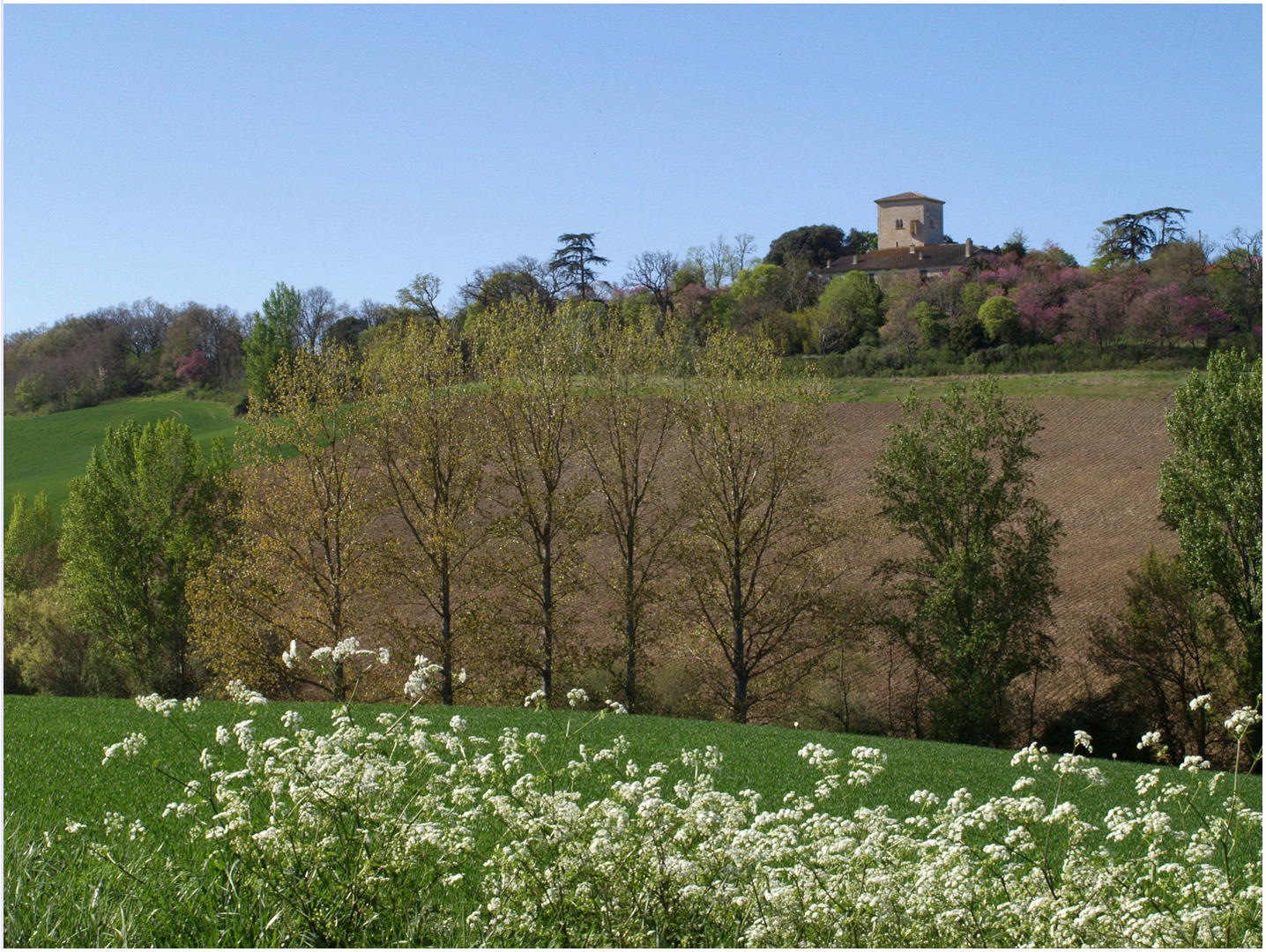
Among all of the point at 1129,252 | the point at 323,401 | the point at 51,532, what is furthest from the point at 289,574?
the point at 1129,252

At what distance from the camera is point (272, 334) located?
62250mm

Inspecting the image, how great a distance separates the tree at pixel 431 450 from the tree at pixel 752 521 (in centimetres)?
572

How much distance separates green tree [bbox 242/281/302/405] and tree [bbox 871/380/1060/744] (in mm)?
38100

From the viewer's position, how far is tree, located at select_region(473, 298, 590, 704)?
24.5 meters

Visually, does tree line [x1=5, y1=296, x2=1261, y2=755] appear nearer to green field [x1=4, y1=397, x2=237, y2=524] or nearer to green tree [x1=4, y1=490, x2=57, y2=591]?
green tree [x1=4, y1=490, x2=57, y2=591]

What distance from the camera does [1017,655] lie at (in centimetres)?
2309

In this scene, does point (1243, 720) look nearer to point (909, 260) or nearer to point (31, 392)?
point (31, 392)

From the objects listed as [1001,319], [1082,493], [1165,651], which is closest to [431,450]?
[1165,651]

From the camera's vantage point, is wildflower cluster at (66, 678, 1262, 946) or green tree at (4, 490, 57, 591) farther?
green tree at (4, 490, 57, 591)

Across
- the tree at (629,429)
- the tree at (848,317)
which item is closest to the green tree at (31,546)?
the tree at (629,429)

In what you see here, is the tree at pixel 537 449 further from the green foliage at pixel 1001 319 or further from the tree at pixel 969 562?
the green foliage at pixel 1001 319

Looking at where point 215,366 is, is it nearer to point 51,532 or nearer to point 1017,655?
point 51,532

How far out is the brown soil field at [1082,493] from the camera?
88.9ft

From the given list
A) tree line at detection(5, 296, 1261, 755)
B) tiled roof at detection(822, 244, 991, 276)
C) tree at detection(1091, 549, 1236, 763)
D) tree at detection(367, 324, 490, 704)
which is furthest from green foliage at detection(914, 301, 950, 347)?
tree at detection(367, 324, 490, 704)
